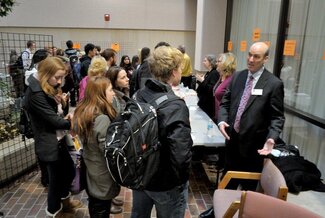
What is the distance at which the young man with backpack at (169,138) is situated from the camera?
1.43 metres

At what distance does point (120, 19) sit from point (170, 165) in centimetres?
855

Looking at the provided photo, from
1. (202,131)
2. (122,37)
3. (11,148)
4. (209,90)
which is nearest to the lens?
(202,131)

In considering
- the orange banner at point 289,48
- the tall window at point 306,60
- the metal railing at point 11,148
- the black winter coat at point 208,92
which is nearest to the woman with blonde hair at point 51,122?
the metal railing at point 11,148

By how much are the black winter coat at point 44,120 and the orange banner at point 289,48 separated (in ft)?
9.73

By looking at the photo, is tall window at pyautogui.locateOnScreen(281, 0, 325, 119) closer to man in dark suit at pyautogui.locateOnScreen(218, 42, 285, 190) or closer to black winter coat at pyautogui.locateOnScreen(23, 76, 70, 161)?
man in dark suit at pyautogui.locateOnScreen(218, 42, 285, 190)

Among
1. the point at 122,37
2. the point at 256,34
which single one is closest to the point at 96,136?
the point at 256,34

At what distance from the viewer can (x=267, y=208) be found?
142cm

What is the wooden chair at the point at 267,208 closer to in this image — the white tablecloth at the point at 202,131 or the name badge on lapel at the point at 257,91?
the name badge on lapel at the point at 257,91

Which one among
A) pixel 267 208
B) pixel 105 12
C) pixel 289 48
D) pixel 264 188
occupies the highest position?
pixel 105 12

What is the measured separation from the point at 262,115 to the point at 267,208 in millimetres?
985

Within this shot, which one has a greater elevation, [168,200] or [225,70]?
[225,70]

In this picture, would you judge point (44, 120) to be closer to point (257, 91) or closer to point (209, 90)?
point (257, 91)

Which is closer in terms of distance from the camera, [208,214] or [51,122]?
[51,122]

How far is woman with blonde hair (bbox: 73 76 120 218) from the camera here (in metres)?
1.75
